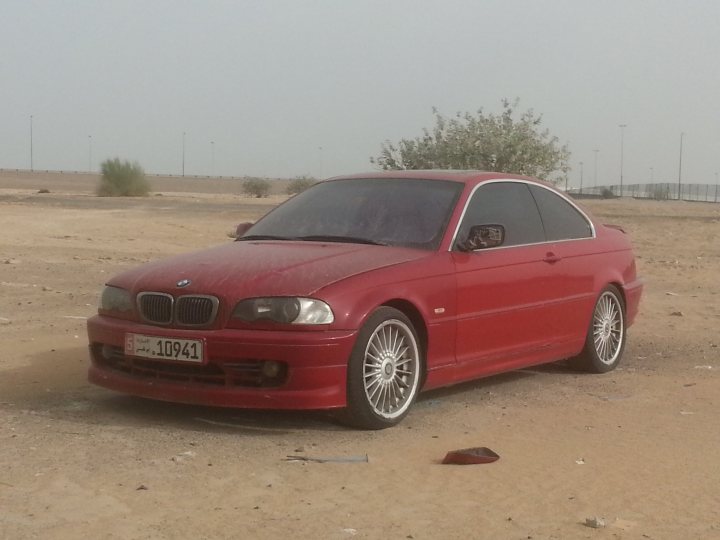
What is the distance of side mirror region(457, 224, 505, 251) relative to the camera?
6719 mm

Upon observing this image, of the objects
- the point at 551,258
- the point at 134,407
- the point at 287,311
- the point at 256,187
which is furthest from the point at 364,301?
the point at 256,187

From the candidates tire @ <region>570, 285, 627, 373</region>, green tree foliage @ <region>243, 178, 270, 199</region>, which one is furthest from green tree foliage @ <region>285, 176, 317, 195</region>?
tire @ <region>570, 285, 627, 373</region>

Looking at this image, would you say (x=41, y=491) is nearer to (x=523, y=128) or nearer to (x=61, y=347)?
(x=61, y=347)

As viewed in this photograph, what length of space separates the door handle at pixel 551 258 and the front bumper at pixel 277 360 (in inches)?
83.9

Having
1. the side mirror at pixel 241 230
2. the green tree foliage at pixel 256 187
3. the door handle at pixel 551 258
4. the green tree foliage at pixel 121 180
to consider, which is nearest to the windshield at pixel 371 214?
the side mirror at pixel 241 230

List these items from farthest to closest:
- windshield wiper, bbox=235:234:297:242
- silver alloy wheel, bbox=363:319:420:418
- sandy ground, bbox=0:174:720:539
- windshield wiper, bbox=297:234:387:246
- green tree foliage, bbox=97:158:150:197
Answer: green tree foliage, bbox=97:158:150:197 < windshield wiper, bbox=235:234:297:242 < windshield wiper, bbox=297:234:387:246 < silver alloy wheel, bbox=363:319:420:418 < sandy ground, bbox=0:174:720:539

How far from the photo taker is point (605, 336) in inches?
324

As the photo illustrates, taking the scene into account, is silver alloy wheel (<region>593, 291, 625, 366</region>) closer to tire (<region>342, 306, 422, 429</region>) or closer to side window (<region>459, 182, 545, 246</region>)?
side window (<region>459, 182, 545, 246</region>)

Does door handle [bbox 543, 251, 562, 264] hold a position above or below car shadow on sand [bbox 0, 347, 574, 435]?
above

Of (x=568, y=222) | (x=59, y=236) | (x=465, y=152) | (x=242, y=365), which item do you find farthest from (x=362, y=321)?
(x=465, y=152)

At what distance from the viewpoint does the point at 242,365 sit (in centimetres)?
575

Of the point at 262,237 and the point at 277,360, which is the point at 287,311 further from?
the point at 262,237

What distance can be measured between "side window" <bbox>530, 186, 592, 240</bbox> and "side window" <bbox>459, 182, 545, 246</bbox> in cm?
10

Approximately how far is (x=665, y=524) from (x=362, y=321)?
2.05 m
